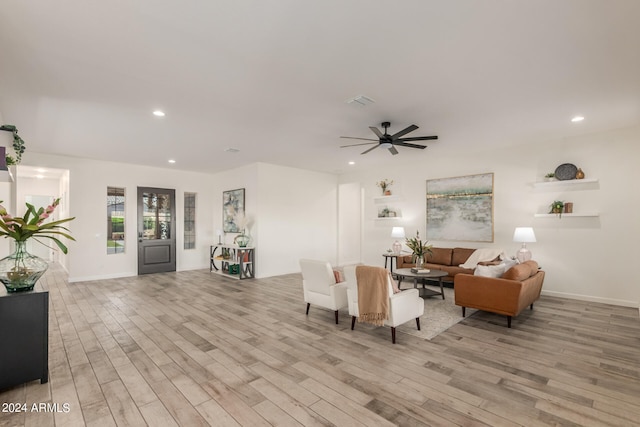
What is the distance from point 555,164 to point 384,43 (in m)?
4.82

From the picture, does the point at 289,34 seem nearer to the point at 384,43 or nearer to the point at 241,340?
the point at 384,43

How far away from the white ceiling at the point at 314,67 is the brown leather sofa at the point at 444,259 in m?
2.52

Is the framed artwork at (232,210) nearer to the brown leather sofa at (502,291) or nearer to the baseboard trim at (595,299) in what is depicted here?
the brown leather sofa at (502,291)

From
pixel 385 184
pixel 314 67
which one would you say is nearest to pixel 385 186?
pixel 385 184

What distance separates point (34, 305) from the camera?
2.55 m

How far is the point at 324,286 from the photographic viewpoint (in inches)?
162

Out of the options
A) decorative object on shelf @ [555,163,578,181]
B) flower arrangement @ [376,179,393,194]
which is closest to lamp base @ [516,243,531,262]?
decorative object on shelf @ [555,163,578,181]

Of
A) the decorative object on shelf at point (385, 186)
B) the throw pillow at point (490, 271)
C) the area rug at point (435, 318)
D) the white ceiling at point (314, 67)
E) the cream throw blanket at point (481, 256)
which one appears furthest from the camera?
the decorative object on shelf at point (385, 186)

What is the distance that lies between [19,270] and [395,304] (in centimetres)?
351

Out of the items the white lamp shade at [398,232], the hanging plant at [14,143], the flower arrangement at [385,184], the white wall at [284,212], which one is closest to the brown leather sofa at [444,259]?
the white lamp shade at [398,232]

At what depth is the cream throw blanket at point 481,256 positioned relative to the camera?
5.87 metres

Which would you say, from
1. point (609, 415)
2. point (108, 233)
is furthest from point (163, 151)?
point (609, 415)

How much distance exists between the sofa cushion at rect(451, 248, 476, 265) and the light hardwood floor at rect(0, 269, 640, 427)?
1773 mm

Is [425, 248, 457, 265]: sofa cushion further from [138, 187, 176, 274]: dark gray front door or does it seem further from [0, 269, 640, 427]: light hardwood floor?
[138, 187, 176, 274]: dark gray front door
